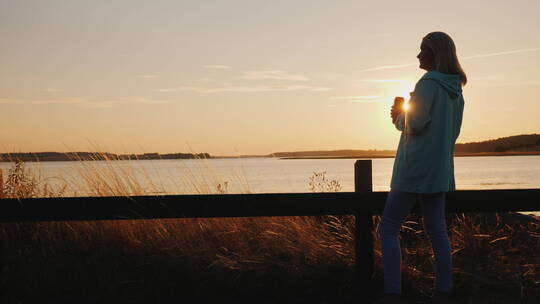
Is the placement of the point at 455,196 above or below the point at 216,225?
above

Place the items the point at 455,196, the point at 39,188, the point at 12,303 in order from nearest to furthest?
the point at 12,303 < the point at 455,196 < the point at 39,188

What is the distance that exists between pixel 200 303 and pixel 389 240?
163 cm

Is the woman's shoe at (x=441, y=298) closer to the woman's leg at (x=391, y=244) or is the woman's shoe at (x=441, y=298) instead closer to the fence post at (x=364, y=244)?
the woman's leg at (x=391, y=244)

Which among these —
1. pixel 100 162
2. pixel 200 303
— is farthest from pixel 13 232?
pixel 200 303

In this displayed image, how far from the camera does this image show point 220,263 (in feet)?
17.5

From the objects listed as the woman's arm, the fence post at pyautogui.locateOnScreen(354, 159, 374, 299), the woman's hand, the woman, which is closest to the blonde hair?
the woman

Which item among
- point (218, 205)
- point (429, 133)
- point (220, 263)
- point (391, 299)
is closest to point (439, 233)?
point (391, 299)

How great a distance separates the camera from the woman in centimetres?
409

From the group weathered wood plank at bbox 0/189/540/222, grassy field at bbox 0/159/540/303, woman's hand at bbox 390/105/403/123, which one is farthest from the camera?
grassy field at bbox 0/159/540/303

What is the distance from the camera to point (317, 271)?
5.22 m

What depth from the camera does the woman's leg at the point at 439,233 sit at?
4242 millimetres

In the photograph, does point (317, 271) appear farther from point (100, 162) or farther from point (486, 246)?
point (100, 162)

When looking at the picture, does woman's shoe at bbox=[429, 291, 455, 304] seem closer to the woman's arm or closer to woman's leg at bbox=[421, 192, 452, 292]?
woman's leg at bbox=[421, 192, 452, 292]

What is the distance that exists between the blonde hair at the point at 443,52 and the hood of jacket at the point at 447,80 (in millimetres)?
41
